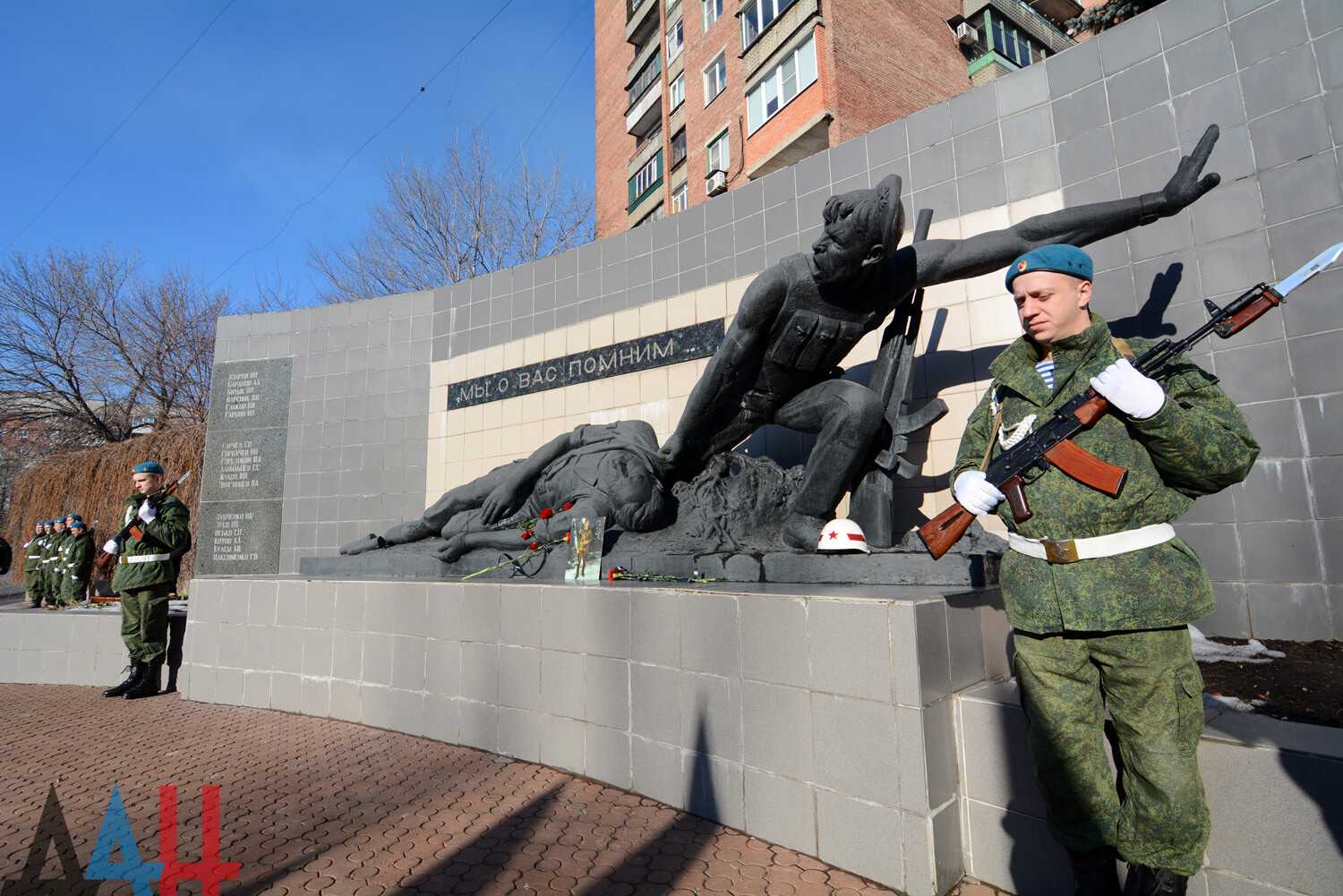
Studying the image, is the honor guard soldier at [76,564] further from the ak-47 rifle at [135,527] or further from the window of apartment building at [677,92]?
the window of apartment building at [677,92]

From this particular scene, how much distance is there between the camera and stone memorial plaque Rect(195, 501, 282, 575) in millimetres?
6738

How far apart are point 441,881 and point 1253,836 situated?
1.78 metres

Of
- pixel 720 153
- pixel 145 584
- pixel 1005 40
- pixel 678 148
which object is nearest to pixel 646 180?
pixel 678 148

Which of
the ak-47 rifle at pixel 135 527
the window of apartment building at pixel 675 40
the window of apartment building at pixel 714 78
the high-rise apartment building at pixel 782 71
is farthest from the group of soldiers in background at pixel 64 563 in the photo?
the window of apartment building at pixel 675 40

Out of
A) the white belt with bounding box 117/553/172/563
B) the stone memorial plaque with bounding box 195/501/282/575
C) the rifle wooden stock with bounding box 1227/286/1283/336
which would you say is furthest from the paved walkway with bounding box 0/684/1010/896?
the stone memorial plaque with bounding box 195/501/282/575

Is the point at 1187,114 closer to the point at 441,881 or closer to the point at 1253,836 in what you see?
the point at 1253,836

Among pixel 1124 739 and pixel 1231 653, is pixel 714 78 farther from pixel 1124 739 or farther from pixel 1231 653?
pixel 1124 739

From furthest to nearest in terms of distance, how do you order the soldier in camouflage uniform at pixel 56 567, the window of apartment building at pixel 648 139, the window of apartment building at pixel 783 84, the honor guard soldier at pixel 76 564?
the window of apartment building at pixel 648 139 → the window of apartment building at pixel 783 84 → the soldier in camouflage uniform at pixel 56 567 → the honor guard soldier at pixel 76 564

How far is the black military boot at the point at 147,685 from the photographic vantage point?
4047 mm

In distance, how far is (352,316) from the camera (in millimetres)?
7031

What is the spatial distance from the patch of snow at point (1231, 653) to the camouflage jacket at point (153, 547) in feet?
17.4

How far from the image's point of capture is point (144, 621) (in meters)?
4.09

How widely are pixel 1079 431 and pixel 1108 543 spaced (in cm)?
21

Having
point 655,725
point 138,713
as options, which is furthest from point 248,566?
point 655,725
